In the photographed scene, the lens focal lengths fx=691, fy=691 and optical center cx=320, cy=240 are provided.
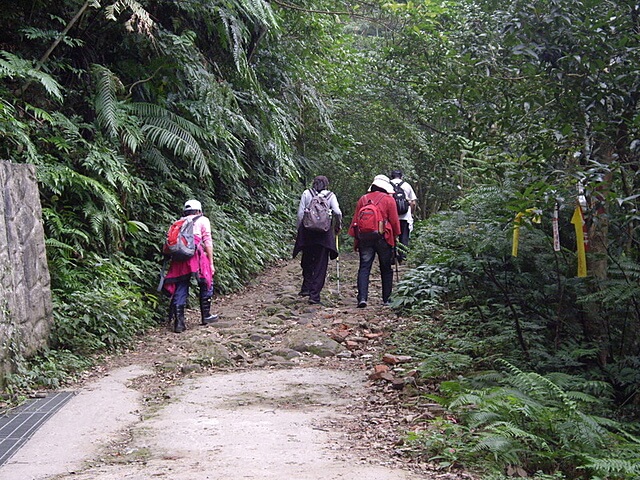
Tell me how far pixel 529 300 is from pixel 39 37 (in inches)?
288

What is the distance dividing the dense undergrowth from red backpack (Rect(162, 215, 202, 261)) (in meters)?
2.81

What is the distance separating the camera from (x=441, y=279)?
30.7 feet

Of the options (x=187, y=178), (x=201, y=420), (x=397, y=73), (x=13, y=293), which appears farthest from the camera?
(x=397, y=73)

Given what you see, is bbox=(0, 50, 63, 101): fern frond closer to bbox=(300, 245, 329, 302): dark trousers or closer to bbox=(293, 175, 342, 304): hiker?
bbox=(293, 175, 342, 304): hiker

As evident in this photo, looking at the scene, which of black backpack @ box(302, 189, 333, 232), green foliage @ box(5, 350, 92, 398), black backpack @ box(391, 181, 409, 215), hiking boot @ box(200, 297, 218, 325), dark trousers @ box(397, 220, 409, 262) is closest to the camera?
green foliage @ box(5, 350, 92, 398)

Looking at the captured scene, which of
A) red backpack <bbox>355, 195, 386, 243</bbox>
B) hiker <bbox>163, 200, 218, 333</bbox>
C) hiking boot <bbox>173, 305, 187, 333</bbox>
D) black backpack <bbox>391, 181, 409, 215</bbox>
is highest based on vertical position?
black backpack <bbox>391, 181, 409, 215</bbox>

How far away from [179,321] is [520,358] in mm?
4490

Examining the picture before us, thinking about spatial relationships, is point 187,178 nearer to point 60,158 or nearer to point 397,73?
point 60,158

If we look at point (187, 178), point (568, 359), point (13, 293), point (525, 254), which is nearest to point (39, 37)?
point (187, 178)

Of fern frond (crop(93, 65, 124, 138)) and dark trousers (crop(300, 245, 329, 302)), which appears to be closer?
fern frond (crop(93, 65, 124, 138))

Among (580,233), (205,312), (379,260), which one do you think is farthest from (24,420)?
(379,260)

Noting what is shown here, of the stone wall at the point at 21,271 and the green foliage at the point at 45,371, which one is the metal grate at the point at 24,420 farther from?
the stone wall at the point at 21,271

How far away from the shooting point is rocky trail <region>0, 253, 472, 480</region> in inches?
162

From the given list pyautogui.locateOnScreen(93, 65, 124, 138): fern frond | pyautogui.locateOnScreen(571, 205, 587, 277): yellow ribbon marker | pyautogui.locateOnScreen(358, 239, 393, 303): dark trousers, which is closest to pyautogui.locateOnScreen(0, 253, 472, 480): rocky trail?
pyautogui.locateOnScreen(358, 239, 393, 303): dark trousers
